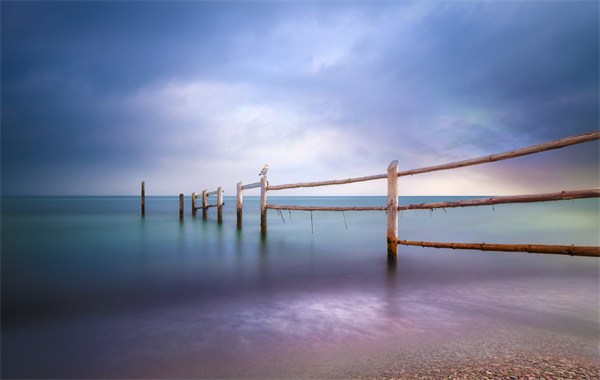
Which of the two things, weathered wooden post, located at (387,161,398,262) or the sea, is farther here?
weathered wooden post, located at (387,161,398,262)

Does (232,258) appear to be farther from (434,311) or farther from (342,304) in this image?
(434,311)

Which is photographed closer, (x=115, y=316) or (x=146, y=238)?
(x=115, y=316)

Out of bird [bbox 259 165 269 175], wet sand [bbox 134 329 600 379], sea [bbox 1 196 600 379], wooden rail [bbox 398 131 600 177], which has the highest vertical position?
bird [bbox 259 165 269 175]

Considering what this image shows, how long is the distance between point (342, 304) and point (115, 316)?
10.3ft

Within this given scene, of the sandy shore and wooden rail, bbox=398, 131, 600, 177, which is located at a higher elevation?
wooden rail, bbox=398, 131, 600, 177

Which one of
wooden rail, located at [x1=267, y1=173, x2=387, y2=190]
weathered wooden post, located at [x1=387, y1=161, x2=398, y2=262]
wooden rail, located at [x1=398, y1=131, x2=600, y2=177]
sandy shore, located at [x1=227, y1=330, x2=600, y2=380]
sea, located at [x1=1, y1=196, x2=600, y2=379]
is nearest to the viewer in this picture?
sandy shore, located at [x1=227, y1=330, x2=600, y2=380]

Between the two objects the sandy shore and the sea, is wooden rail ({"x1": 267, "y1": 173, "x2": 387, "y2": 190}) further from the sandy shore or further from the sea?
the sandy shore

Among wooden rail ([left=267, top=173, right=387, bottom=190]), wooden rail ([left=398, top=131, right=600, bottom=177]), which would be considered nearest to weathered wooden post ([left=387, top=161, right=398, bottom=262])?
wooden rail ([left=398, top=131, right=600, bottom=177])

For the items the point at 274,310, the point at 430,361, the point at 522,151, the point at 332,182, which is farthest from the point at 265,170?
the point at 430,361

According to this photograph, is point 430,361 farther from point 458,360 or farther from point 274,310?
point 274,310

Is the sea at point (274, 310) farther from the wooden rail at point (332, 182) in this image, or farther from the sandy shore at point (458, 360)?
the wooden rail at point (332, 182)

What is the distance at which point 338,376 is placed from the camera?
100 inches

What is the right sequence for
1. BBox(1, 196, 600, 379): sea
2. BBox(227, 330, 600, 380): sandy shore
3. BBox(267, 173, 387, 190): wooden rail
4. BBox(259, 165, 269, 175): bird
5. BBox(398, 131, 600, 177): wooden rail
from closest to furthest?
BBox(227, 330, 600, 380): sandy shore, BBox(1, 196, 600, 379): sea, BBox(398, 131, 600, 177): wooden rail, BBox(267, 173, 387, 190): wooden rail, BBox(259, 165, 269, 175): bird

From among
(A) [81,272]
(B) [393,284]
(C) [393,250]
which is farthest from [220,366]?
(A) [81,272]
